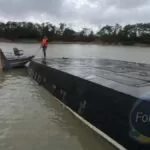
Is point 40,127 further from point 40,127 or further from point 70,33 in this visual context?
point 70,33

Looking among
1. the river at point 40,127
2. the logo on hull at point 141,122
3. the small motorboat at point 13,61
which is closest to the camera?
the logo on hull at point 141,122

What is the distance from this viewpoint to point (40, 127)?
873cm

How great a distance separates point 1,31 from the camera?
103 meters

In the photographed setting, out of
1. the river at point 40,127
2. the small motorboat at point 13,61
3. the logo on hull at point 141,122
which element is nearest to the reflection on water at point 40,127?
the river at point 40,127

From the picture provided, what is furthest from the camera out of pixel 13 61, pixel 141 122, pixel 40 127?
pixel 13 61

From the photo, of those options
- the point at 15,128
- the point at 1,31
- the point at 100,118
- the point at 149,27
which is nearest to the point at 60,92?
the point at 15,128

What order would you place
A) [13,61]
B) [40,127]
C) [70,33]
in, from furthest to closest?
[70,33] < [13,61] < [40,127]

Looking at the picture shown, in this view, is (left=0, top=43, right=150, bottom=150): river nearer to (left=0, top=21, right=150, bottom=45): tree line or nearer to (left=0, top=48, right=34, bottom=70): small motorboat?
(left=0, top=48, right=34, bottom=70): small motorboat

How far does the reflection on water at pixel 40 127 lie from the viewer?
291 inches

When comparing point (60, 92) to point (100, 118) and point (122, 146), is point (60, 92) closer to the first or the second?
point (100, 118)

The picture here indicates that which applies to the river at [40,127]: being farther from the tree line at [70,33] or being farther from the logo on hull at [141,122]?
the tree line at [70,33]

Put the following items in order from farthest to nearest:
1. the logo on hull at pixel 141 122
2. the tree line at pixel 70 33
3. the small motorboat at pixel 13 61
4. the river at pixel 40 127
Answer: the tree line at pixel 70 33 → the small motorboat at pixel 13 61 → the river at pixel 40 127 → the logo on hull at pixel 141 122

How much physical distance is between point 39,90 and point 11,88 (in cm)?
164

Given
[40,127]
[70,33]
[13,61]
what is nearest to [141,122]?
[40,127]
